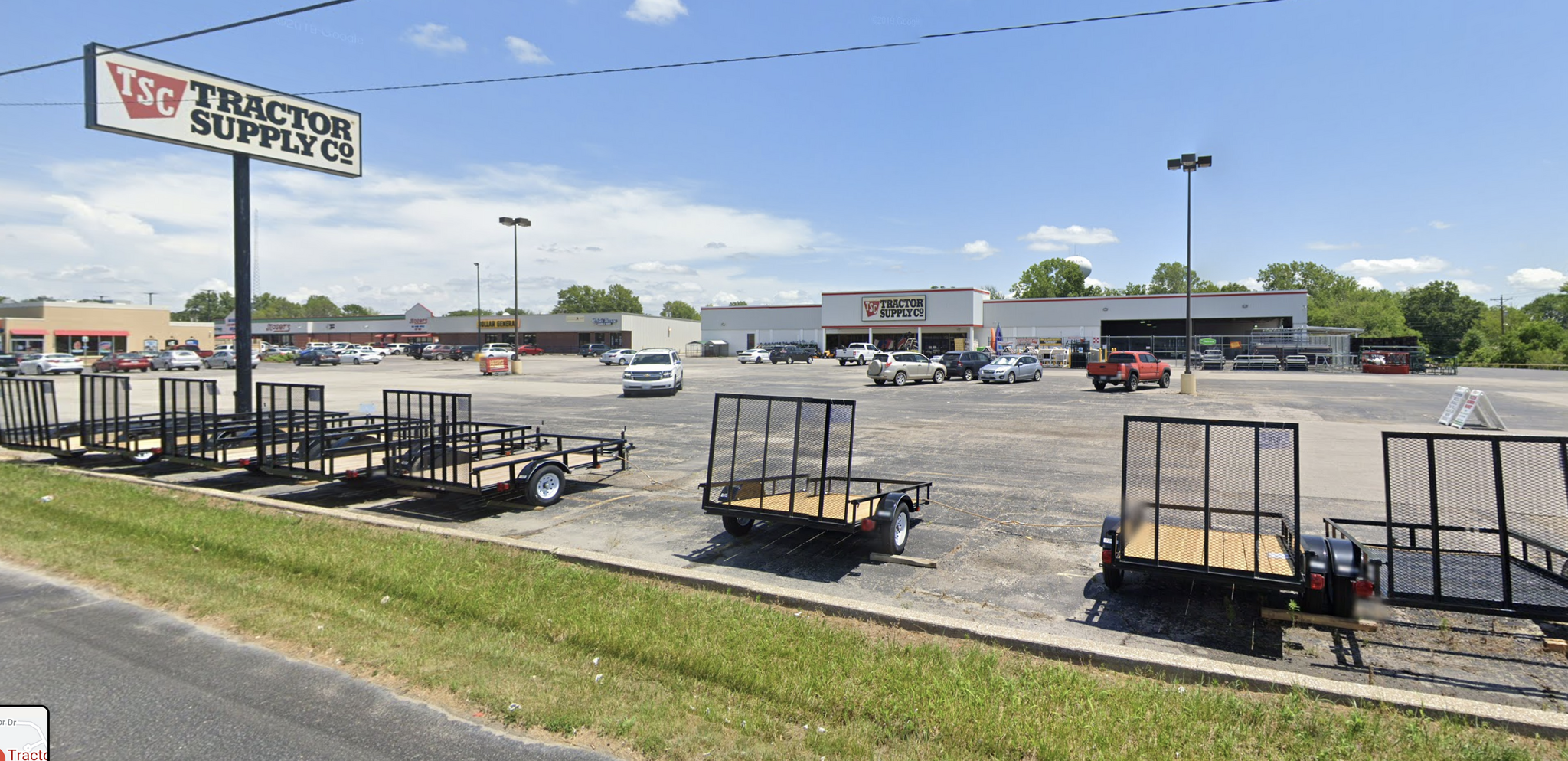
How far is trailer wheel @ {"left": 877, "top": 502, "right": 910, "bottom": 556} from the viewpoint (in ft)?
25.0

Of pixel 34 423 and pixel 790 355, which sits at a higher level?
pixel 790 355

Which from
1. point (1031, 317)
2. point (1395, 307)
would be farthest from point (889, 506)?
point (1395, 307)

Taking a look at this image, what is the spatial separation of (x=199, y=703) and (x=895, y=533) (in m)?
5.71

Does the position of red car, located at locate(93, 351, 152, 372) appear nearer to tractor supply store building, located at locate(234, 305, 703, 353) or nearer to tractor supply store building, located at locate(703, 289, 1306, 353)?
tractor supply store building, located at locate(234, 305, 703, 353)

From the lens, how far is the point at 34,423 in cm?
1284

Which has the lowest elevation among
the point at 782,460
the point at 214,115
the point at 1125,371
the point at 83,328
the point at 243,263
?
the point at 782,460

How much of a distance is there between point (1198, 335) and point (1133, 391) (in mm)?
47208

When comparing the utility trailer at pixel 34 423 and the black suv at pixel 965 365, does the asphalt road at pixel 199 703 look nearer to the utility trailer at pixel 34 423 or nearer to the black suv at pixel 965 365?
the utility trailer at pixel 34 423

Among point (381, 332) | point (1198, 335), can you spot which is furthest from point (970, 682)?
point (381, 332)

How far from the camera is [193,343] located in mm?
76188

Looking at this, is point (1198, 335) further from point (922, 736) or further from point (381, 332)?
point (381, 332)

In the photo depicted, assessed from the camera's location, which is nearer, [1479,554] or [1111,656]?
[1111,656]

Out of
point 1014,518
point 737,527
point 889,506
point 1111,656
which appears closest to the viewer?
point 1111,656

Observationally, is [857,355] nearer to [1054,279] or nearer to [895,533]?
[895,533]
